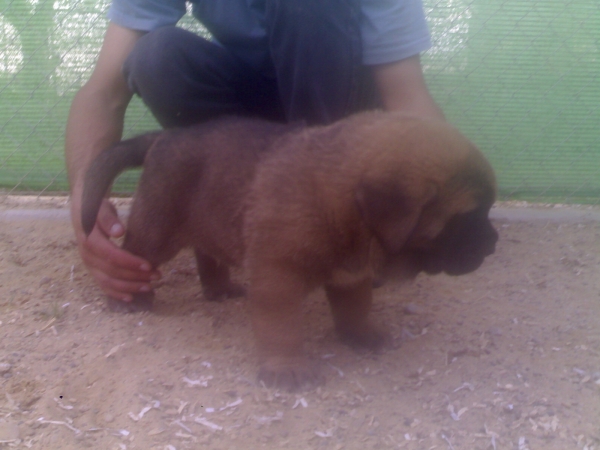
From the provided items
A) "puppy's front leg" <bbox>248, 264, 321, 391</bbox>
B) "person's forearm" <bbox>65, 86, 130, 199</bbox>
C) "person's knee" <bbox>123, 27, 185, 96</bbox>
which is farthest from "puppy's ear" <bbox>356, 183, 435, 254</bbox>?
"person's forearm" <bbox>65, 86, 130, 199</bbox>

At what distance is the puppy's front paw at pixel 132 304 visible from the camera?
239 centimetres

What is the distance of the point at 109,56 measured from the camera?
277cm

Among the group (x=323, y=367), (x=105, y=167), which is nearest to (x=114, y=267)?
(x=105, y=167)

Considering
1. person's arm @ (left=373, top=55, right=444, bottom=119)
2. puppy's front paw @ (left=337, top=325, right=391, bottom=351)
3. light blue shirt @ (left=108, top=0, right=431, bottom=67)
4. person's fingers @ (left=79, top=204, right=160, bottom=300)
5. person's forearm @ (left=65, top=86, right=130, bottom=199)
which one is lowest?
puppy's front paw @ (left=337, top=325, right=391, bottom=351)

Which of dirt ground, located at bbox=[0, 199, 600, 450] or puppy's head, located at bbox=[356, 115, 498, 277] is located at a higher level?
puppy's head, located at bbox=[356, 115, 498, 277]

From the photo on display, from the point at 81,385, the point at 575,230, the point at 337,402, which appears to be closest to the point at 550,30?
the point at 575,230

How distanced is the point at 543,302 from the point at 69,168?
2.38 metres

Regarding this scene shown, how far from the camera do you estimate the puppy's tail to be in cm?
220

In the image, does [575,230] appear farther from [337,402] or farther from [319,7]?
[337,402]

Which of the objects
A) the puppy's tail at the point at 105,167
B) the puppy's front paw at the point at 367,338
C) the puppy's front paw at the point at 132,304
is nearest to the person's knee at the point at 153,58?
the puppy's tail at the point at 105,167

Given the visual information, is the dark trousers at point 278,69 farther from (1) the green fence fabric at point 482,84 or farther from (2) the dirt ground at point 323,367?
(1) the green fence fabric at point 482,84

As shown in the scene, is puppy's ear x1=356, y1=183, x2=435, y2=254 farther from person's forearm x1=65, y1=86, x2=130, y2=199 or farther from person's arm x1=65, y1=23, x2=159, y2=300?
person's forearm x1=65, y1=86, x2=130, y2=199

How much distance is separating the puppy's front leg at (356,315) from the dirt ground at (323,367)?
7 centimetres

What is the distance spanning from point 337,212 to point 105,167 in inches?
43.3
